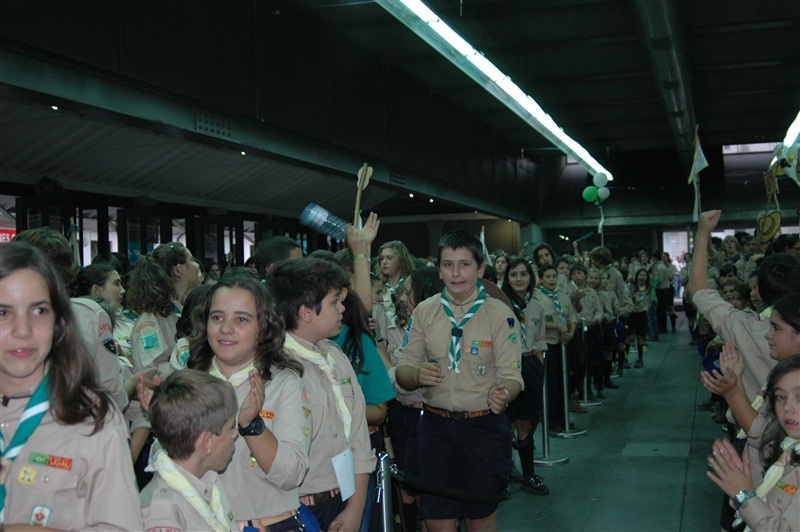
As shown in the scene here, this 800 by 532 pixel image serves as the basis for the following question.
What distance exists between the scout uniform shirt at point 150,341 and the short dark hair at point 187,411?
8.40 ft

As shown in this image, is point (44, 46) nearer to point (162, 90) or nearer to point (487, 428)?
point (162, 90)

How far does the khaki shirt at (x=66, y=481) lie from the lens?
1851mm

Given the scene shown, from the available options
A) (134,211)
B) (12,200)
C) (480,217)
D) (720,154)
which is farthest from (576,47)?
(720,154)

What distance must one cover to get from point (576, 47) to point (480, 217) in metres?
12.6

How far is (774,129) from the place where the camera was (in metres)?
22.1

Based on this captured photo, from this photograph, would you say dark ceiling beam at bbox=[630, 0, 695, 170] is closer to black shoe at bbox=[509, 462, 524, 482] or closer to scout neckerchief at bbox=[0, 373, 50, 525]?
black shoe at bbox=[509, 462, 524, 482]

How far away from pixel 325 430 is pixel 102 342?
4.39 ft

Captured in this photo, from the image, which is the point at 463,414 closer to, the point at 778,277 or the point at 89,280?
the point at 778,277

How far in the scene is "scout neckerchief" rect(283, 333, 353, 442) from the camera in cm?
305

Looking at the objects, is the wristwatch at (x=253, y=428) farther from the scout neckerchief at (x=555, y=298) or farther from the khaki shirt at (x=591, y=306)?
the khaki shirt at (x=591, y=306)

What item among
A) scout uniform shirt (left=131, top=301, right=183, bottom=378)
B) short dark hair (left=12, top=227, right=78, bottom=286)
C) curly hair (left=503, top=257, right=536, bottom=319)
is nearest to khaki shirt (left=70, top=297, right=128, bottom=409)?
short dark hair (left=12, top=227, right=78, bottom=286)

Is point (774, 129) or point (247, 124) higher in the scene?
point (774, 129)

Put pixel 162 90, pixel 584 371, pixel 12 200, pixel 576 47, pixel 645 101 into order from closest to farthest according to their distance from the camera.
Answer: pixel 162 90
pixel 12 200
pixel 584 371
pixel 576 47
pixel 645 101

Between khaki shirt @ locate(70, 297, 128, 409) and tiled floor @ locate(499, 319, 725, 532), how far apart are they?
3.10 metres
